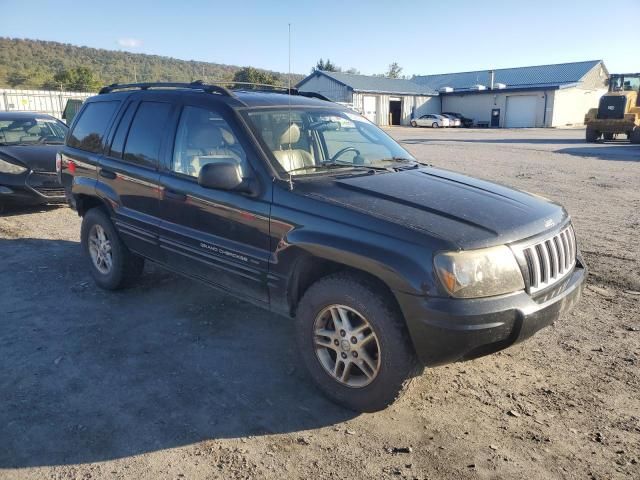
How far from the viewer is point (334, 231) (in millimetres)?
3146

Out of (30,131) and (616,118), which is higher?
(616,118)

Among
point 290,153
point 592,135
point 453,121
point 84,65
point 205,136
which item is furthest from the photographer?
point 84,65

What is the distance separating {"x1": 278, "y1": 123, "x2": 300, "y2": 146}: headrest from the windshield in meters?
7.18

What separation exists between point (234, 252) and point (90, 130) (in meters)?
2.67

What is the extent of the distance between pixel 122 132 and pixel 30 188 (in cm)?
435

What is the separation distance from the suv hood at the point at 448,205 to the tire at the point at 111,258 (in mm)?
2426

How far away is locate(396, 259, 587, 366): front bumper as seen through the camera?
2756 mm

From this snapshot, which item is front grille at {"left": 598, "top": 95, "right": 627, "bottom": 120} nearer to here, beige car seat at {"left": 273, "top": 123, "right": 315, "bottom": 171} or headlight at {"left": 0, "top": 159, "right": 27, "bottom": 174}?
headlight at {"left": 0, "top": 159, "right": 27, "bottom": 174}

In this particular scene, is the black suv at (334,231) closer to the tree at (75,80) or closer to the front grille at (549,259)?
the front grille at (549,259)

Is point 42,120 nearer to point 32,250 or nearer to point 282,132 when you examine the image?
point 32,250

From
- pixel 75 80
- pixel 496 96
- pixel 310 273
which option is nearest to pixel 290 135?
pixel 310 273

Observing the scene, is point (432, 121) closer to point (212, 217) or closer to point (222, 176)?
point (212, 217)

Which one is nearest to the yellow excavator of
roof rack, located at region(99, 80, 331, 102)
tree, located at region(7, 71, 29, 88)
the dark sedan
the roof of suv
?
roof rack, located at region(99, 80, 331, 102)

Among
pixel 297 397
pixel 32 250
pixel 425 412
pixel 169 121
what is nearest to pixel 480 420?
pixel 425 412
